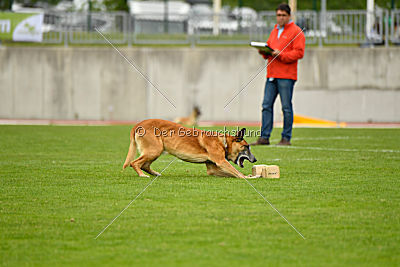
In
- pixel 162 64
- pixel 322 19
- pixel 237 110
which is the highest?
pixel 322 19

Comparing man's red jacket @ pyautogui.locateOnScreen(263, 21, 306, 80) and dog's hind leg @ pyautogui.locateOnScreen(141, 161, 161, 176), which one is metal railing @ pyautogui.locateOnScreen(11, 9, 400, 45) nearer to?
man's red jacket @ pyautogui.locateOnScreen(263, 21, 306, 80)

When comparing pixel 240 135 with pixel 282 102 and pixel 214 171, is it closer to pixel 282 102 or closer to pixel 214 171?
pixel 214 171

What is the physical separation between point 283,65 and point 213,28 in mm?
10694

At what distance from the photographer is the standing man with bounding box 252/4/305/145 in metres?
12.8

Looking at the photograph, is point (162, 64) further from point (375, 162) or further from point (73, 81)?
point (375, 162)

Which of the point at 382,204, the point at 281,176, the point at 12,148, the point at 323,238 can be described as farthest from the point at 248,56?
the point at 323,238

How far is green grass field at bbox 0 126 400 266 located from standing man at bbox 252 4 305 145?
2183 millimetres

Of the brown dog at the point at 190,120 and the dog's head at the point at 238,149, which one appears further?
the brown dog at the point at 190,120

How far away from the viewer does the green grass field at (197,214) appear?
4918 millimetres

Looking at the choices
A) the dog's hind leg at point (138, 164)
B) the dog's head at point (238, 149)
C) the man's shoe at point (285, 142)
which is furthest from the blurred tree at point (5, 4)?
the dog's head at point (238, 149)

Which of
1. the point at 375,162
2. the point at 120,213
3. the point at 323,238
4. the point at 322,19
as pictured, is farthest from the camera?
the point at 322,19

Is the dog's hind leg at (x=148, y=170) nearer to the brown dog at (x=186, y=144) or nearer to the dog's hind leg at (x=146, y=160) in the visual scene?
the dog's hind leg at (x=146, y=160)

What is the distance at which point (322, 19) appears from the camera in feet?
74.5

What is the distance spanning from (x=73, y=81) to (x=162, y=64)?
297 cm
